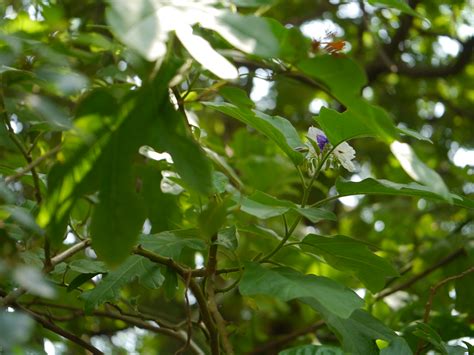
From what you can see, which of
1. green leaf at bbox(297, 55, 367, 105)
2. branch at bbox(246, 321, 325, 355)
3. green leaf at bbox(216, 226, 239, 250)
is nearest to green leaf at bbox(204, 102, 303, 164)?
green leaf at bbox(216, 226, 239, 250)

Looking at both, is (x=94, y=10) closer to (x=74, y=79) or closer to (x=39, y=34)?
(x=39, y=34)

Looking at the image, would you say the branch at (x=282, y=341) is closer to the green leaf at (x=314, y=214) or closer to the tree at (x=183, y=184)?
the tree at (x=183, y=184)

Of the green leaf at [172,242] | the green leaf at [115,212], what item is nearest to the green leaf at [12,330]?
the green leaf at [115,212]

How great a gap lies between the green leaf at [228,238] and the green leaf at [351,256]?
8cm

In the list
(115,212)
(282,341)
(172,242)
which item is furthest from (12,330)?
(282,341)

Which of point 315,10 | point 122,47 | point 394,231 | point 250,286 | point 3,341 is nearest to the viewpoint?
point 3,341

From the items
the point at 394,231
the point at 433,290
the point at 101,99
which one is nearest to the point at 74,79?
the point at 101,99

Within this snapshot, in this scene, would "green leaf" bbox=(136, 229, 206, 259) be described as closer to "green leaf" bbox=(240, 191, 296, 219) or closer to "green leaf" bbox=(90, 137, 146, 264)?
"green leaf" bbox=(240, 191, 296, 219)

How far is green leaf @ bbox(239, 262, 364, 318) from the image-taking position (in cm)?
73

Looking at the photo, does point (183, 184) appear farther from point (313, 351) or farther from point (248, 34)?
point (248, 34)

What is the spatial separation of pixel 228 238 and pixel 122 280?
14 centimetres

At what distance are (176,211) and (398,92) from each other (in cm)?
179

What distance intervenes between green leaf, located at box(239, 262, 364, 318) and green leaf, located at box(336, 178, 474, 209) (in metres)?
0.11

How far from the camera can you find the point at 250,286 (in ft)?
2.51
